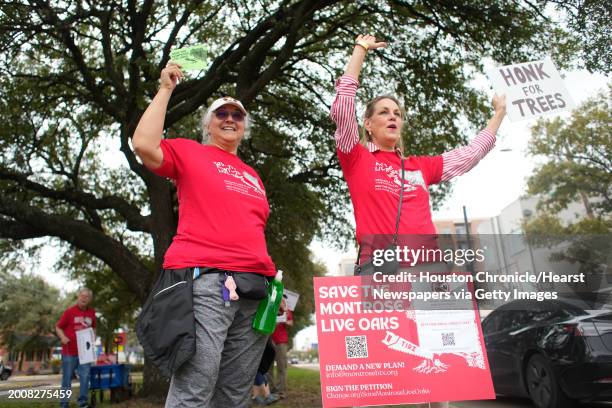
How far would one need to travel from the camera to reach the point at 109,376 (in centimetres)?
959

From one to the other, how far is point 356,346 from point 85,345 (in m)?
7.18

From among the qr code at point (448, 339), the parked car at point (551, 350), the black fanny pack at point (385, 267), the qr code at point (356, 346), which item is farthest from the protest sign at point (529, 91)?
the qr code at point (356, 346)

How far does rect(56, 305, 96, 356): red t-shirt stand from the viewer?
333 inches

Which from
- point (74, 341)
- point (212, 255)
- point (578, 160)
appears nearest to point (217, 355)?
point (212, 255)

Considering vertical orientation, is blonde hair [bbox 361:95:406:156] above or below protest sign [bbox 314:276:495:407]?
above

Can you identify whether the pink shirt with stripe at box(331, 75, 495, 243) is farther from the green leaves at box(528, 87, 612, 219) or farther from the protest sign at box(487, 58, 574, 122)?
the green leaves at box(528, 87, 612, 219)

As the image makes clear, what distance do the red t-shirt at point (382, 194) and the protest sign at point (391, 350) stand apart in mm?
338

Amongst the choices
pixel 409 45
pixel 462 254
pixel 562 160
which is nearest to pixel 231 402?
pixel 462 254

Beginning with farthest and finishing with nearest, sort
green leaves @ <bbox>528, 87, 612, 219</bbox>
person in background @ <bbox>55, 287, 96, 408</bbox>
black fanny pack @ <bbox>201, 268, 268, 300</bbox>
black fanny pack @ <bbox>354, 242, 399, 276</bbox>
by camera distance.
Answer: green leaves @ <bbox>528, 87, 612, 219</bbox> < person in background @ <bbox>55, 287, 96, 408</bbox> < black fanny pack @ <bbox>354, 242, 399, 276</bbox> < black fanny pack @ <bbox>201, 268, 268, 300</bbox>

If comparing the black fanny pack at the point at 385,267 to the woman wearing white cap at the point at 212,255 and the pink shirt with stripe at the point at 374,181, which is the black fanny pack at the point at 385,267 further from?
the woman wearing white cap at the point at 212,255

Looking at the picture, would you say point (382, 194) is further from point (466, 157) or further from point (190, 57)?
point (190, 57)

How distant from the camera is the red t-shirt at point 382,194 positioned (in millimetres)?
2793

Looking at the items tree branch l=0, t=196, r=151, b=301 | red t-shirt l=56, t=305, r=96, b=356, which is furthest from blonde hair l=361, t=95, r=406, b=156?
tree branch l=0, t=196, r=151, b=301

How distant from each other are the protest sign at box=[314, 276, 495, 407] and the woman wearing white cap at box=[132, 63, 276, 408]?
1.21 ft
